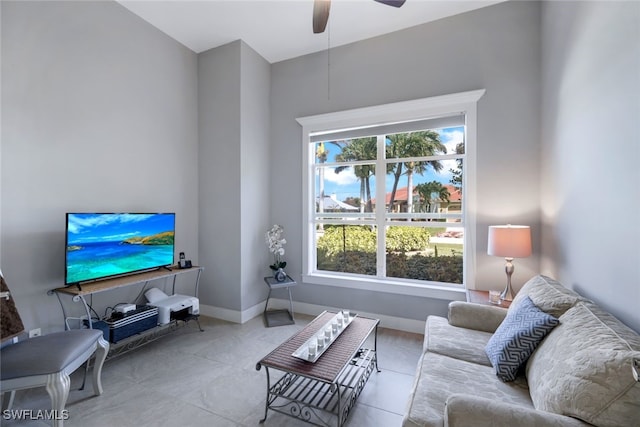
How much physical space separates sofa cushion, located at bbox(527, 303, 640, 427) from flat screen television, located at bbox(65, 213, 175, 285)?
313 centimetres

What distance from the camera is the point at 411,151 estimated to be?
10.6ft

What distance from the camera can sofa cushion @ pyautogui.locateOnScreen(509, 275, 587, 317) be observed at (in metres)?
1.52

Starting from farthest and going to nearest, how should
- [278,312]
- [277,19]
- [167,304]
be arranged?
[278,312], [277,19], [167,304]

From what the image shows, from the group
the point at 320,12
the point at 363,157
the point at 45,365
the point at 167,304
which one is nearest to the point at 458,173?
the point at 363,157

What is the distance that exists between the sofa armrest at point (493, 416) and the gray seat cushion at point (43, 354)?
2.07m

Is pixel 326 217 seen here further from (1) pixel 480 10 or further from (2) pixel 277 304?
(1) pixel 480 10

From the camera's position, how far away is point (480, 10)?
2.81 m

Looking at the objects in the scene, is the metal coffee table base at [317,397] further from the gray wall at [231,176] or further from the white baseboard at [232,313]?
the gray wall at [231,176]

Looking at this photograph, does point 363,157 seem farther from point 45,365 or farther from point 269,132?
point 45,365

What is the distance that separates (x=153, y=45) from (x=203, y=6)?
A: 0.78 meters

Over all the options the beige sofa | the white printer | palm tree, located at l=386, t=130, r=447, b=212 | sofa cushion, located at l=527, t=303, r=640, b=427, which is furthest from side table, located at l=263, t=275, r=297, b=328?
sofa cushion, located at l=527, t=303, r=640, b=427

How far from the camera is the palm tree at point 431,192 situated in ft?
10.1

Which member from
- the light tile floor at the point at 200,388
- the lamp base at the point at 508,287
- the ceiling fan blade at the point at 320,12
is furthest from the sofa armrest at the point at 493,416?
the ceiling fan blade at the point at 320,12

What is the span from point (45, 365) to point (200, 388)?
0.97m
